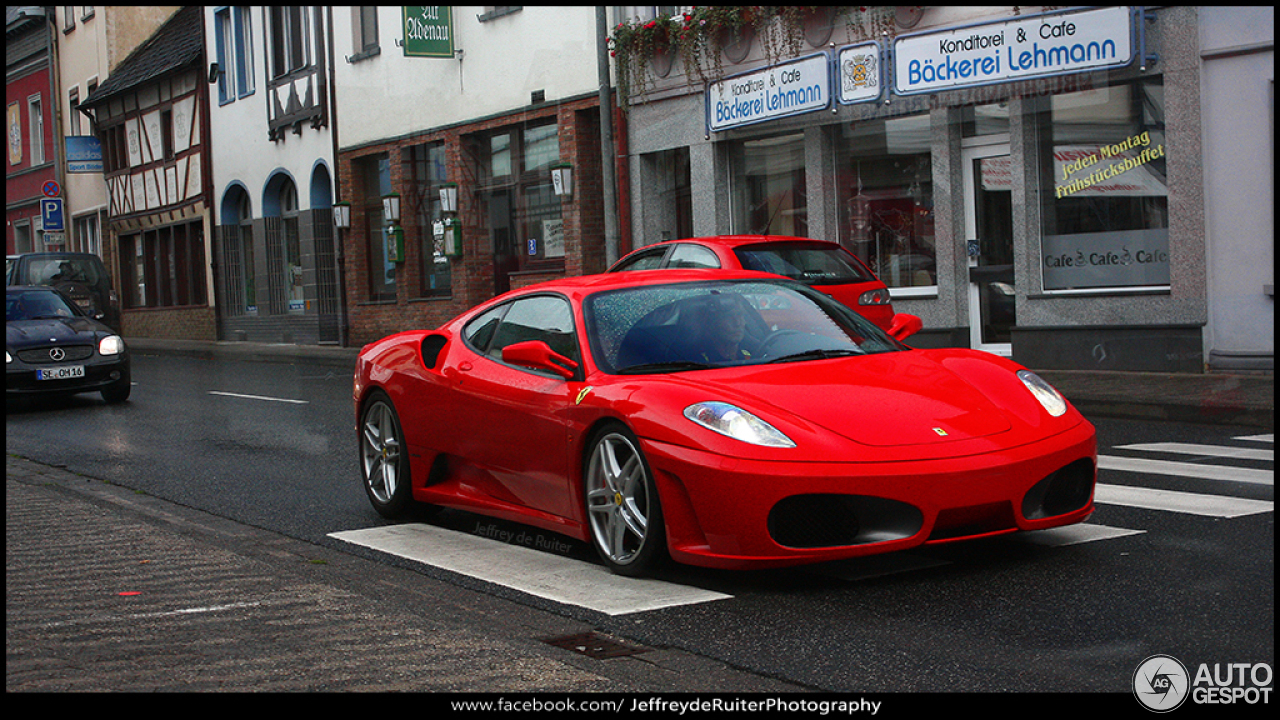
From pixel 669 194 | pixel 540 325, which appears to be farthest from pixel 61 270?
pixel 540 325

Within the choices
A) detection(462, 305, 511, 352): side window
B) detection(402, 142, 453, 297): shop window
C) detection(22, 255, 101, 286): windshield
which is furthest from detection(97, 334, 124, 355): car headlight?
detection(22, 255, 101, 286): windshield

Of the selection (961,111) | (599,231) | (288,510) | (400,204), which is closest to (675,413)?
(288,510)

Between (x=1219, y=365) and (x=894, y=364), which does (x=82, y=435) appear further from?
(x=1219, y=365)

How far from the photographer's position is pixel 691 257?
47.4 ft

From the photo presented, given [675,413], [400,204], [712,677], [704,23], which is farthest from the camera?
[400,204]

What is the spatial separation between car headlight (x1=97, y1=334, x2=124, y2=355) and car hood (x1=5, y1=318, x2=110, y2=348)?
0.41ft

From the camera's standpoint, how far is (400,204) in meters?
28.0

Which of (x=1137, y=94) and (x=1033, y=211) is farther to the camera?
(x=1033, y=211)

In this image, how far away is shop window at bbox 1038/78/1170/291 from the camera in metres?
14.9

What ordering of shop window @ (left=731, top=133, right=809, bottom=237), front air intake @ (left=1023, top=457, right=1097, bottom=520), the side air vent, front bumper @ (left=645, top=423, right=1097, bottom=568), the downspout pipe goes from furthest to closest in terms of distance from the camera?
the downspout pipe → shop window @ (left=731, top=133, right=809, bottom=237) → the side air vent → front air intake @ (left=1023, top=457, right=1097, bottom=520) → front bumper @ (left=645, top=423, right=1097, bottom=568)

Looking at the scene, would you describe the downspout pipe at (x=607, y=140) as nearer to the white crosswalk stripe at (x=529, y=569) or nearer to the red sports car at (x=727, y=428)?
the red sports car at (x=727, y=428)

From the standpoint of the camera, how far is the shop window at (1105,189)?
1487 centimetres

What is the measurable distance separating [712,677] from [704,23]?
16740mm
